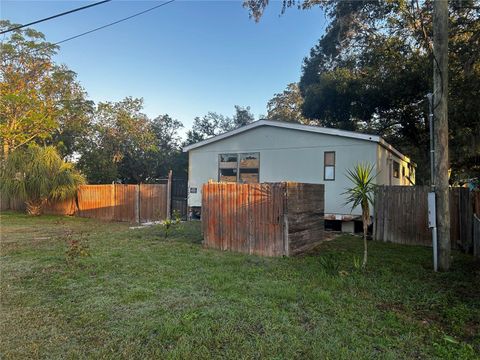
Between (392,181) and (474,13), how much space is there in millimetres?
7015

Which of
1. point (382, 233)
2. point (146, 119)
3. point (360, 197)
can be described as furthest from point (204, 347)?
point (146, 119)

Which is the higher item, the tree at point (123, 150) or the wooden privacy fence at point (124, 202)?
the tree at point (123, 150)

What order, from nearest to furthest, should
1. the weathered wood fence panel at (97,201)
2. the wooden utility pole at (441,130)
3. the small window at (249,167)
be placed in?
the wooden utility pole at (441,130) → the small window at (249,167) → the weathered wood fence panel at (97,201)

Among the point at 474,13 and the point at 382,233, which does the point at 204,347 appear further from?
the point at 474,13

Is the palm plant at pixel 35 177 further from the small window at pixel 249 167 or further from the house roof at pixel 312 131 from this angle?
the small window at pixel 249 167

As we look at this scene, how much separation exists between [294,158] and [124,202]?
25.4 ft

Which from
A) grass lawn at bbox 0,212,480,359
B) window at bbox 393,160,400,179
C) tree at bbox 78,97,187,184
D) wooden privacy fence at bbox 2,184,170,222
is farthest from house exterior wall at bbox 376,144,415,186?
tree at bbox 78,97,187,184

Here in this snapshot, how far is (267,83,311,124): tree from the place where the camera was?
1126 inches

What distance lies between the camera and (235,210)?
23.2 ft

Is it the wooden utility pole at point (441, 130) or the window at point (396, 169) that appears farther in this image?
the window at point (396, 169)

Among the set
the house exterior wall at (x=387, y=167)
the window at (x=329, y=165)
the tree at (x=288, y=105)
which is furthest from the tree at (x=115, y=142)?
the house exterior wall at (x=387, y=167)

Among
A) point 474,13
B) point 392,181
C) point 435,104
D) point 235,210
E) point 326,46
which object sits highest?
point 326,46

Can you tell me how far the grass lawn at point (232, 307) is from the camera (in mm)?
2820

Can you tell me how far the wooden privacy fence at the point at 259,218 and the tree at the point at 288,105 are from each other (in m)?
21.9
